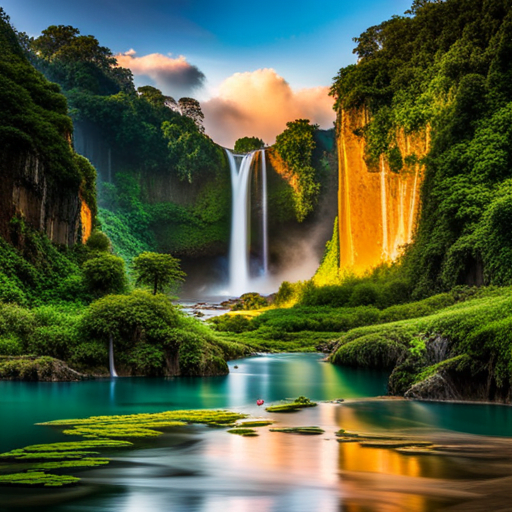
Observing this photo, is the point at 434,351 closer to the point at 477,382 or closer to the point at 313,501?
the point at 477,382

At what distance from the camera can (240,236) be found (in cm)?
7388

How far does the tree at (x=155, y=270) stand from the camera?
30.1 meters

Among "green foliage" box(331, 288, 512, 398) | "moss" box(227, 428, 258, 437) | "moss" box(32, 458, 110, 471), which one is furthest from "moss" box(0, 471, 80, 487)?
"green foliage" box(331, 288, 512, 398)

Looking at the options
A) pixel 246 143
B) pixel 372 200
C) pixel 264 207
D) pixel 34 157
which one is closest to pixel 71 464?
pixel 34 157

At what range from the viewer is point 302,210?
244ft

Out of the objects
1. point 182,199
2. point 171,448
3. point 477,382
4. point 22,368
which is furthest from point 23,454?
point 182,199

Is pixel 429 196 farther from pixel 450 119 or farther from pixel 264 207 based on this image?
pixel 264 207

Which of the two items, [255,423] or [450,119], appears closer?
[255,423]

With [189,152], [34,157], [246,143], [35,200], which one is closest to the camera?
[35,200]

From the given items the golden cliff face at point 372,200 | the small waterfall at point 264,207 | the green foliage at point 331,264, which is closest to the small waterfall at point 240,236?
the small waterfall at point 264,207

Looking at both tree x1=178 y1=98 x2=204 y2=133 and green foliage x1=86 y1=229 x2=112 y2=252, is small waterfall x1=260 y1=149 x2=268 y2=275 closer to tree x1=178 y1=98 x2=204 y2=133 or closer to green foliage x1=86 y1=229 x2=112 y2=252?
tree x1=178 y1=98 x2=204 y2=133

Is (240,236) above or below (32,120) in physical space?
above

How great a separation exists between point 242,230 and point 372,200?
23.8 metres

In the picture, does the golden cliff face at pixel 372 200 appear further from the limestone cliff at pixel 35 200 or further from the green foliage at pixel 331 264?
the limestone cliff at pixel 35 200
